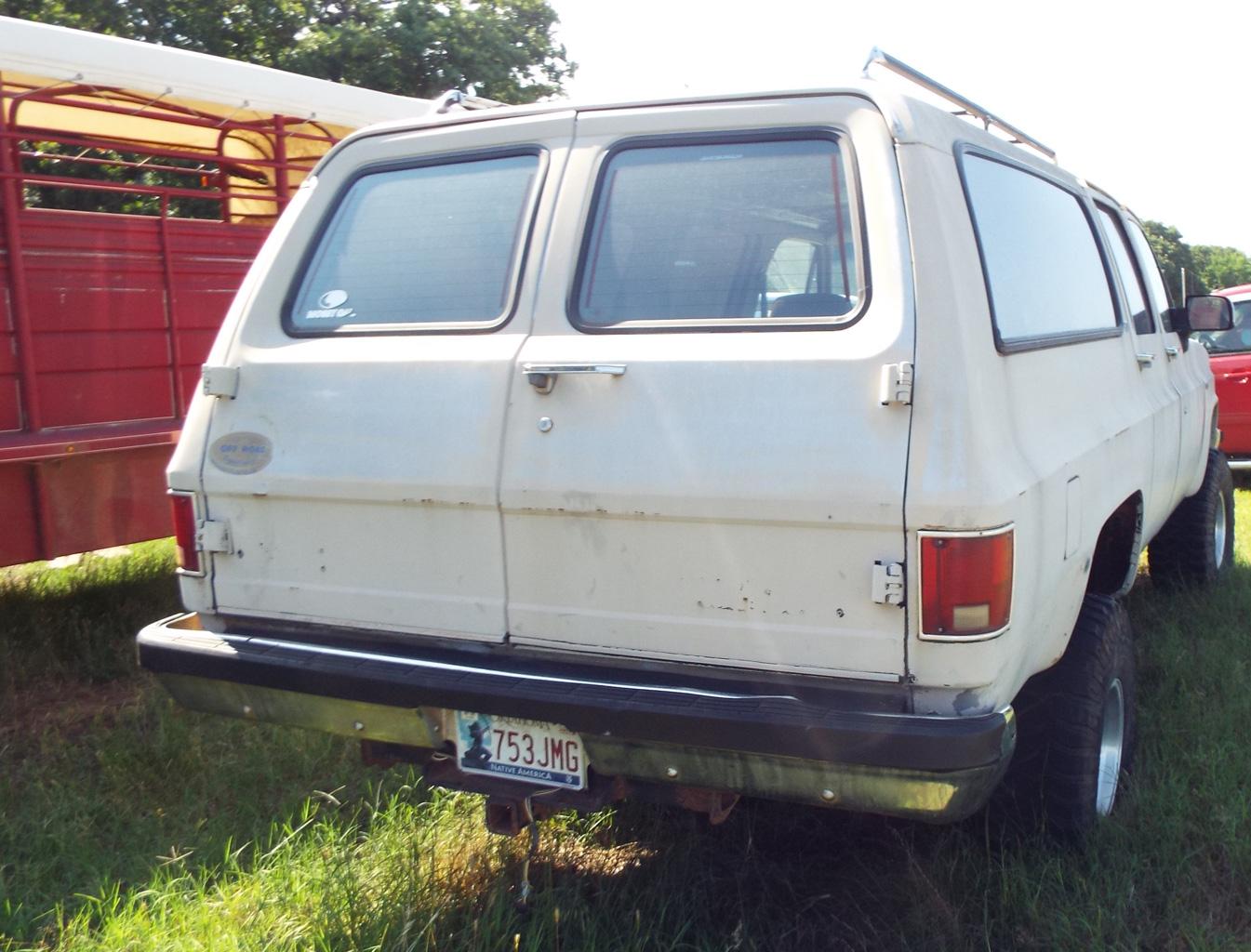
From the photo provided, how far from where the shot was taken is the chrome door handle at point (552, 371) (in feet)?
8.29

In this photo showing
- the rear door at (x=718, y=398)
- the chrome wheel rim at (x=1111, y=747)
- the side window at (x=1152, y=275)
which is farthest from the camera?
the side window at (x=1152, y=275)

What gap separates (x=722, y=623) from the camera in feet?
8.11

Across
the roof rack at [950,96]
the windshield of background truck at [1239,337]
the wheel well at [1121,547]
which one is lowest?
the wheel well at [1121,547]

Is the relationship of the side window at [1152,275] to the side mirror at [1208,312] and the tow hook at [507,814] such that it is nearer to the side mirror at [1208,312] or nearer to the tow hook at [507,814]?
the side mirror at [1208,312]

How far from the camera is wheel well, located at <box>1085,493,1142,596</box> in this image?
356 centimetres

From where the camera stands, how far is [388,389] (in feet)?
9.09

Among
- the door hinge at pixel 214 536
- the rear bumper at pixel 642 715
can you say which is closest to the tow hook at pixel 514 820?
the rear bumper at pixel 642 715

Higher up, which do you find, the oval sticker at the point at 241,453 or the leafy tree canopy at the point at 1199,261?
the leafy tree canopy at the point at 1199,261

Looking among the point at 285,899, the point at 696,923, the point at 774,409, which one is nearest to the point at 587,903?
the point at 696,923

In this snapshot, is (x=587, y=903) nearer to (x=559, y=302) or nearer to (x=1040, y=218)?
(x=559, y=302)

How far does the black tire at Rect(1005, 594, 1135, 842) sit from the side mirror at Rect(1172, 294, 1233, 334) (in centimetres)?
193

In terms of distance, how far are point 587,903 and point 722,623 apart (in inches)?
36.5

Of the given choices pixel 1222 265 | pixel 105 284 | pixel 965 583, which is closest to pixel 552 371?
pixel 965 583

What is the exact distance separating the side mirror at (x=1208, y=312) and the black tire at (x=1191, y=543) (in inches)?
41.9
